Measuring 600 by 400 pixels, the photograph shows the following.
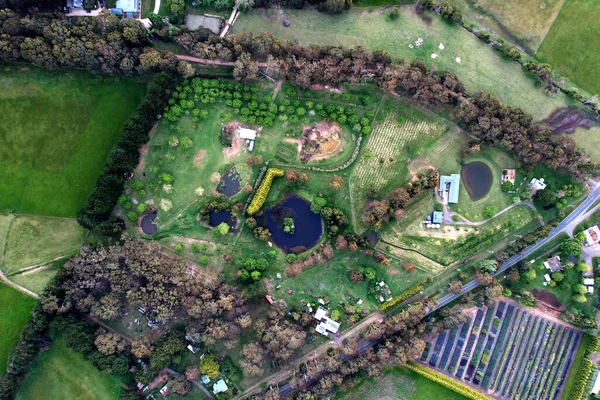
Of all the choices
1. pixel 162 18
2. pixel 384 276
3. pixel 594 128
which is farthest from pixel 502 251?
pixel 162 18

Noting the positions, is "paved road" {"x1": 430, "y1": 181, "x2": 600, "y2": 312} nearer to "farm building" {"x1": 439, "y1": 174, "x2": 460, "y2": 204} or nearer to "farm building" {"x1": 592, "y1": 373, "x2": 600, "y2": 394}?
"farm building" {"x1": 439, "y1": 174, "x2": 460, "y2": 204}

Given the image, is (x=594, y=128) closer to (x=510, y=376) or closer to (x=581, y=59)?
(x=581, y=59)

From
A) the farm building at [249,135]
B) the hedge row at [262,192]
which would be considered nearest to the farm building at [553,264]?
the hedge row at [262,192]

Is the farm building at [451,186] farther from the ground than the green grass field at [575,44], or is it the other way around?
the green grass field at [575,44]

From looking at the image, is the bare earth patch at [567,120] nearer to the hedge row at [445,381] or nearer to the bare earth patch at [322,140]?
the bare earth patch at [322,140]

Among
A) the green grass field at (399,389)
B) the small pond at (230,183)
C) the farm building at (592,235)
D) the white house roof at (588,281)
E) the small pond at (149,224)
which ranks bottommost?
the green grass field at (399,389)

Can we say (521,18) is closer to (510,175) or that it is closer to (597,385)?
(510,175)
